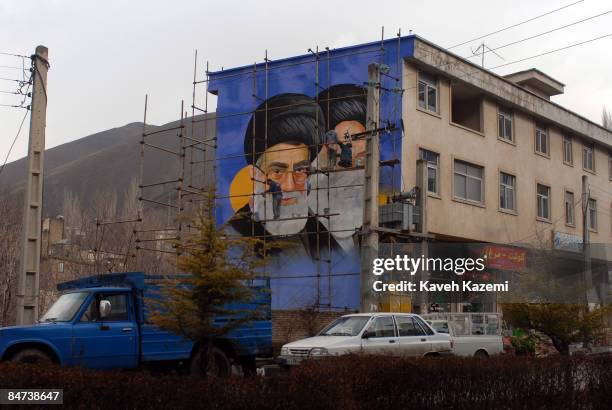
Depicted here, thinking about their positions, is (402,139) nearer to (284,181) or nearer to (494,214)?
(284,181)

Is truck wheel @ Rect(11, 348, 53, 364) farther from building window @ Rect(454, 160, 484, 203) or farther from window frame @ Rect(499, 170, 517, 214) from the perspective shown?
window frame @ Rect(499, 170, 517, 214)

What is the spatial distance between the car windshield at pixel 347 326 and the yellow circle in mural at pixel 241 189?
15784 mm

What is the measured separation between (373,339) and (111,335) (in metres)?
5.75

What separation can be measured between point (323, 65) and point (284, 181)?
5.01 m

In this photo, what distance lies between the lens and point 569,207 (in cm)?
4219

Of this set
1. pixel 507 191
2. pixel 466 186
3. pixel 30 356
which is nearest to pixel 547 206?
pixel 507 191

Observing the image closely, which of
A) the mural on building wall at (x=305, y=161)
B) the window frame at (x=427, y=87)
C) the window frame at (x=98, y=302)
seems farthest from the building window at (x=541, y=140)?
the window frame at (x=98, y=302)

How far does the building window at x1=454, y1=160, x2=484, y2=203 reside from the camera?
110ft

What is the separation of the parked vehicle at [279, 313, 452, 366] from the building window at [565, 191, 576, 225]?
2512 centimetres

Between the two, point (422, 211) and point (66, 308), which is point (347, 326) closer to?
point (66, 308)

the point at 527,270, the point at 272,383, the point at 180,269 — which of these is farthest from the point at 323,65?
the point at 272,383

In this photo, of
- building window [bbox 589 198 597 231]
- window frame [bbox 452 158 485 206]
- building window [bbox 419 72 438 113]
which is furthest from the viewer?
building window [bbox 589 198 597 231]

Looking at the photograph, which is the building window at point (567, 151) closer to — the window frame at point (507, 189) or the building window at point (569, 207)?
the building window at point (569, 207)

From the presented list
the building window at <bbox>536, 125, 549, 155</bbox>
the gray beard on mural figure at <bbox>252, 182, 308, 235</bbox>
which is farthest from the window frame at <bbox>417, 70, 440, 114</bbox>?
the building window at <bbox>536, 125, 549, 155</bbox>
